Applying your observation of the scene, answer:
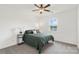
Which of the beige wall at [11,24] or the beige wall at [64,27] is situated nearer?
the beige wall at [64,27]

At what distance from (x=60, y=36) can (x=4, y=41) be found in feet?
3.93

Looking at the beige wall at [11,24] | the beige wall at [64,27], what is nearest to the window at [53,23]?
the beige wall at [64,27]

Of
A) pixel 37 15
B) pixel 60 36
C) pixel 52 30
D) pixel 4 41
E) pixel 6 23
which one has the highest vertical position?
pixel 37 15

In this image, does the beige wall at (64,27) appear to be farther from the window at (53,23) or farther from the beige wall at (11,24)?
the beige wall at (11,24)

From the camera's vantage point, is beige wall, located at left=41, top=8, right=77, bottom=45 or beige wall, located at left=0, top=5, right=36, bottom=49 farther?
beige wall, located at left=0, top=5, right=36, bottom=49

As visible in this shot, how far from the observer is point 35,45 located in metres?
2.74

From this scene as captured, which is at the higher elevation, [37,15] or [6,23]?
[37,15]

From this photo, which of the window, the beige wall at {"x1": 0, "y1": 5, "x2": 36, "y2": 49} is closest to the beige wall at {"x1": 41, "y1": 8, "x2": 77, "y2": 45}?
the window

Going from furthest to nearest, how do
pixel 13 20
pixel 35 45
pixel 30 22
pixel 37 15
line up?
pixel 35 45 < pixel 13 20 < pixel 30 22 < pixel 37 15

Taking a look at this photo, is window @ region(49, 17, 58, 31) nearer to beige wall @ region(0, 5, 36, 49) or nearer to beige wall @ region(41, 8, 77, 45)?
beige wall @ region(41, 8, 77, 45)

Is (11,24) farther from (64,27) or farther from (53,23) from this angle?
(64,27)

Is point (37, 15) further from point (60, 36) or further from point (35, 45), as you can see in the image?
point (35, 45)

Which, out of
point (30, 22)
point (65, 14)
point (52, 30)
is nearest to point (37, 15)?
point (30, 22)

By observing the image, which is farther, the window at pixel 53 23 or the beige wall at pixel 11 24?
the beige wall at pixel 11 24
